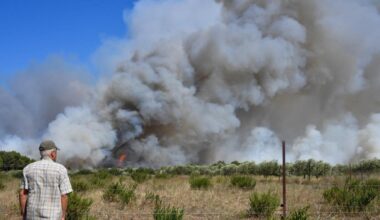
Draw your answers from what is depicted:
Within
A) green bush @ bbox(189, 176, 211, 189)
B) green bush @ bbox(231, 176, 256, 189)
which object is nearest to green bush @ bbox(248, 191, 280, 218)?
green bush @ bbox(189, 176, 211, 189)

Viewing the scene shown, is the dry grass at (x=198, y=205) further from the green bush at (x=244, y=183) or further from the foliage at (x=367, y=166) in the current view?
the foliage at (x=367, y=166)

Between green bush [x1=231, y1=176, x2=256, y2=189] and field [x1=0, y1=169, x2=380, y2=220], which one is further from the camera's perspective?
green bush [x1=231, y1=176, x2=256, y2=189]

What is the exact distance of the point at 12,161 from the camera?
33.9 m

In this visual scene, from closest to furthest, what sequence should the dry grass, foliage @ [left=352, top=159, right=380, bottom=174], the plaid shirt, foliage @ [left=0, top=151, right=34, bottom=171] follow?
1. the plaid shirt
2. the dry grass
3. foliage @ [left=352, top=159, right=380, bottom=174]
4. foliage @ [left=0, top=151, right=34, bottom=171]

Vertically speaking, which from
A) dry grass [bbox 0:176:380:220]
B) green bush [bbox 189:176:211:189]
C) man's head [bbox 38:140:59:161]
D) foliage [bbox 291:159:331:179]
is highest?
foliage [bbox 291:159:331:179]

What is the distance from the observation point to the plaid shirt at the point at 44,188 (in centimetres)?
483

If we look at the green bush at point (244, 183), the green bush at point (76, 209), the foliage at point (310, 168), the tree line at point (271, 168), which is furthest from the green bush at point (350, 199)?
the foliage at point (310, 168)

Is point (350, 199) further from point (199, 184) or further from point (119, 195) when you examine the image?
point (199, 184)

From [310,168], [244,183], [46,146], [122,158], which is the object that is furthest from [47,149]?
[122,158]

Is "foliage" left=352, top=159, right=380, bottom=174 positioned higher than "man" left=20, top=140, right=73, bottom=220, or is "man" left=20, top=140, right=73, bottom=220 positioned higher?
"foliage" left=352, top=159, right=380, bottom=174

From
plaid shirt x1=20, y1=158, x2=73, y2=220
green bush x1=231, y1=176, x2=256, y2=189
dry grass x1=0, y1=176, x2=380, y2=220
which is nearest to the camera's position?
plaid shirt x1=20, y1=158, x2=73, y2=220

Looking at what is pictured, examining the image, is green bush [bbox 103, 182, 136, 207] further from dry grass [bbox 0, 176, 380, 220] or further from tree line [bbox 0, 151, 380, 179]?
tree line [bbox 0, 151, 380, 179]

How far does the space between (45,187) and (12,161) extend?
31.1 metres

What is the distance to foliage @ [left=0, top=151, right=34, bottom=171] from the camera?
33156 millimetres
